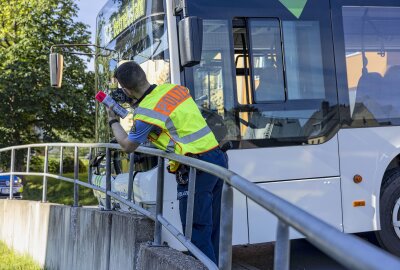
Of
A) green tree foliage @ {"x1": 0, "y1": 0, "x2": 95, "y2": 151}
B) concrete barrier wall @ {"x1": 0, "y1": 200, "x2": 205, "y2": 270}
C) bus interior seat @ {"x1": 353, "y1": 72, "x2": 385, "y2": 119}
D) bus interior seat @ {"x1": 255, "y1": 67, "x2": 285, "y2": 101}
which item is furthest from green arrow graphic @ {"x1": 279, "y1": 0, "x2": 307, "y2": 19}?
green tree foliage @ {"x1": 0, "y1": 0, "x2": 95, "y2": 151}

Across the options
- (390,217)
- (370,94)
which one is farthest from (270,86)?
(390,217)

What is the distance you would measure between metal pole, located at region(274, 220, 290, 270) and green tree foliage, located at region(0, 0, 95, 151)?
20.0 metres

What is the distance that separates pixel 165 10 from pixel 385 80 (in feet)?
8.98

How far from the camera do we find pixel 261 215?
17.5 feet

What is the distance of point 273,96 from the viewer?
18.4 ft

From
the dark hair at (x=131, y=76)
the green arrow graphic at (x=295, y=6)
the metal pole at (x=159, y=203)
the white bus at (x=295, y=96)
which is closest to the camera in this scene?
the dark hair at (x=131, y=76)

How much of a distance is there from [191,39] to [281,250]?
347cm

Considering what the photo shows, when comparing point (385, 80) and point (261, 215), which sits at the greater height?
point (385, 80)

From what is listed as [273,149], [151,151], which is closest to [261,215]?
[273,149]

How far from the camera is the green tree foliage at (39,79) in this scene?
2089cm

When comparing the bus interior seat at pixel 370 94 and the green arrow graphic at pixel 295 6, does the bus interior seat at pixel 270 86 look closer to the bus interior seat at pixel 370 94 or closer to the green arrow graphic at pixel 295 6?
the green arrow graphic at pixel 295 6

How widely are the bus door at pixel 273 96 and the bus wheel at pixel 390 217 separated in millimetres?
582

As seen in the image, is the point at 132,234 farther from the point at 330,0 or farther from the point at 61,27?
the point at 61,27

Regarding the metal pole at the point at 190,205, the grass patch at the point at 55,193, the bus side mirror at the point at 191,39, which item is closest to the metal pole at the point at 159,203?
the metal pole at the point at 190,205
